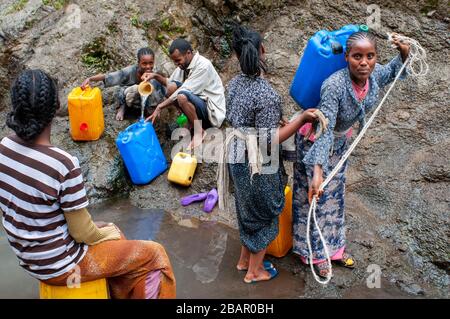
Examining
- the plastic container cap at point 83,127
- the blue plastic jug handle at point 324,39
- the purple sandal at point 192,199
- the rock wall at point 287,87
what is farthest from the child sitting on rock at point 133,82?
the blue plastic jug handle at point 324,39

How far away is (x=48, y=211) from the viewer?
2.47m

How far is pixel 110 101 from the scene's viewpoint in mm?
5777

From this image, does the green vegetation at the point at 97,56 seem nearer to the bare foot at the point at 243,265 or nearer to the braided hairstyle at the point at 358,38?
the bare foot at the point at 243,265

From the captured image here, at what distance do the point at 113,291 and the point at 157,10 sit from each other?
175 inches

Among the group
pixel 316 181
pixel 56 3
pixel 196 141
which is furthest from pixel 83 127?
pixel 316 181

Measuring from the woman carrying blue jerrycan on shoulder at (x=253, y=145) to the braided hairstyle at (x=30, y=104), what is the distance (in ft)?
4.12

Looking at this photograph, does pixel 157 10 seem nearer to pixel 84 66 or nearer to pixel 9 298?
pixel 84 66

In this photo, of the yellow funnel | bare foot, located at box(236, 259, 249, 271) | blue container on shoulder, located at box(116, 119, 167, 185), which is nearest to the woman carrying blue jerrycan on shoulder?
bare foot, located at box(236, 259, 249, 271)

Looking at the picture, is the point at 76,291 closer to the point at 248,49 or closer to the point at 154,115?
the point at 248,49

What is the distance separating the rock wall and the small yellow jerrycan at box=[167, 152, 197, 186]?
12cm

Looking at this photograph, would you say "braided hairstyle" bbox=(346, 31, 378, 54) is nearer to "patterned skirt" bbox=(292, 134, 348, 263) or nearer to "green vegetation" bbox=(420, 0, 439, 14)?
"patterned skirt" bbox=(292, 134, 348, 263)

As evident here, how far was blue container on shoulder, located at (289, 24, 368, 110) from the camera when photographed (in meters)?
3.14

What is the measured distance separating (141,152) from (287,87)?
6.05 ft

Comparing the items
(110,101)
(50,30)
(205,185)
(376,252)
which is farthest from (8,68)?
(376,252)
